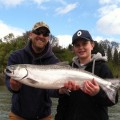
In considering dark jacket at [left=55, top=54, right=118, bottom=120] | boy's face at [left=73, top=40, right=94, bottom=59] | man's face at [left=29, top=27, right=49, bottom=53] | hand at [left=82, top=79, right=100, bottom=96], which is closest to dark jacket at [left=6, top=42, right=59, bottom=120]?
man's face at [left=29, top=27, right=49, bottom=53]

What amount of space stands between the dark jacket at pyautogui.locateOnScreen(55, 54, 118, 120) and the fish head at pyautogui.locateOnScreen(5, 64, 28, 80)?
0.76 metres

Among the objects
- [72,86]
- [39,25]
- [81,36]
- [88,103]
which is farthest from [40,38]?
[88,103]

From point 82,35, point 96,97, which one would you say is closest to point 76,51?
point 82,35

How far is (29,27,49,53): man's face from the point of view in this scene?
7.39 m

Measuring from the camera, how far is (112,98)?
6105mm

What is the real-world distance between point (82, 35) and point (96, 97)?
1110mm

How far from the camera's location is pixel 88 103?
6281mm

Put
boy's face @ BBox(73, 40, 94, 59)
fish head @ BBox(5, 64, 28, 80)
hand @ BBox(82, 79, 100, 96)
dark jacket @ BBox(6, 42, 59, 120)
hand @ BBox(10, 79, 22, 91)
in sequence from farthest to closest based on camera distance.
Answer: dark jacket @ BBox(6, 42, 59, 120) → hand @ BBox(10, 79, 22, 91) → boy's face @ BBox(73, 40, 94, 59) → fish head @ BBox(5, 64, 28, 80) → hand @ BBox(82, 79, 100, 96)

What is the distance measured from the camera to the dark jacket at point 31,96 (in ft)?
24.2

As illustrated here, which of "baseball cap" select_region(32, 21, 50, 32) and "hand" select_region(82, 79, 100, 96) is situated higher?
"baseball cap" select_region(32, 21, 50, 32)

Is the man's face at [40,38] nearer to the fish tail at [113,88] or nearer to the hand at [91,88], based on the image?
the hand at [91,88]

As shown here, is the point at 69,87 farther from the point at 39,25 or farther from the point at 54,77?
the point at 39,25

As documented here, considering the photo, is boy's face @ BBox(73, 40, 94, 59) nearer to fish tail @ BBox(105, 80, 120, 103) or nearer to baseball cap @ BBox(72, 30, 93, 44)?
baseball cap @ BBox(72, 30, 93, 44)

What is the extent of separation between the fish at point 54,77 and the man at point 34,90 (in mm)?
895
